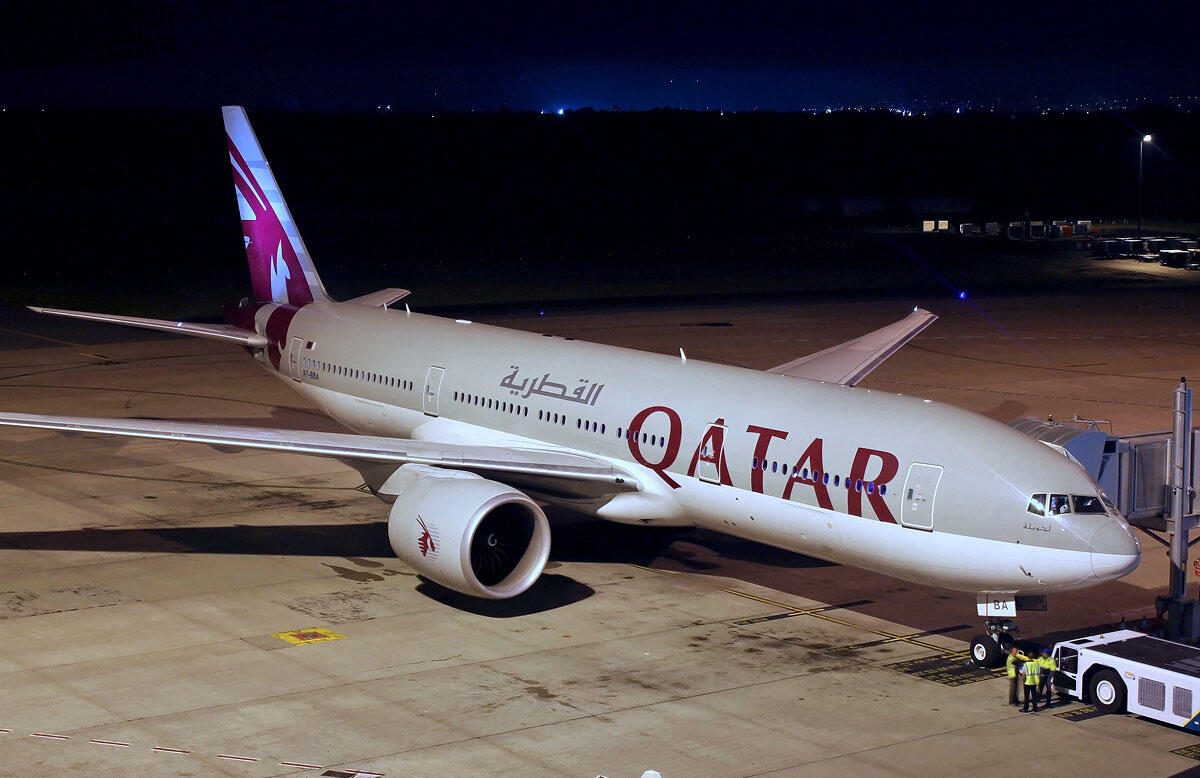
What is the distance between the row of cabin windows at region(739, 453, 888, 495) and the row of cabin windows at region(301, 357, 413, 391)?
947 cm

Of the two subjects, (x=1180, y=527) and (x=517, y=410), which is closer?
(x=1180, y=527)

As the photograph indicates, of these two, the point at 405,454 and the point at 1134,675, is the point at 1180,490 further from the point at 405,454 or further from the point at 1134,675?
the point at 405,454

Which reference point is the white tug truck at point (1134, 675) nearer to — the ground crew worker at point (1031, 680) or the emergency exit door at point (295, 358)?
the ground crew worker at point (1031, 680)

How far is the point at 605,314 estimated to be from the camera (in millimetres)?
61938

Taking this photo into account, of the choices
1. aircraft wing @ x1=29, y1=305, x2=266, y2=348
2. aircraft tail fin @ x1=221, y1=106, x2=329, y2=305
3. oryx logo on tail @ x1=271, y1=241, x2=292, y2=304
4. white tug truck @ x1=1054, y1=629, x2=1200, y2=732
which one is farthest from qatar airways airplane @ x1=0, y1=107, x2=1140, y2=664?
oryx logo on tail @ x1=271, y1=241, x2=292, y2=304

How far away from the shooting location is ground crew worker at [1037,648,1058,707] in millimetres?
17641

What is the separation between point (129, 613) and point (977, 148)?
549ft

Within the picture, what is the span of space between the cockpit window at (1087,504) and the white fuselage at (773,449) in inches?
4.0

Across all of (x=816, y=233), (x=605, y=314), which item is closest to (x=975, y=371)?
(x=605, y=314)

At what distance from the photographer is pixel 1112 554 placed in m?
17.9

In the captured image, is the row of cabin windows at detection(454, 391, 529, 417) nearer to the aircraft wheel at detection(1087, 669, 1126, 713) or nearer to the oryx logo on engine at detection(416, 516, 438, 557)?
the oryx logo on engine at detection(416, 516, 438, 557)

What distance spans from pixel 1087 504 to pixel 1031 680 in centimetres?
256

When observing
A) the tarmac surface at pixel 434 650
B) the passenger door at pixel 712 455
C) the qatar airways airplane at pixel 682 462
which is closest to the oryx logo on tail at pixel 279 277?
the tarmac surface at pixel 434 650

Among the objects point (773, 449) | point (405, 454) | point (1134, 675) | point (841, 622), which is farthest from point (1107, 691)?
point (405, 454)
